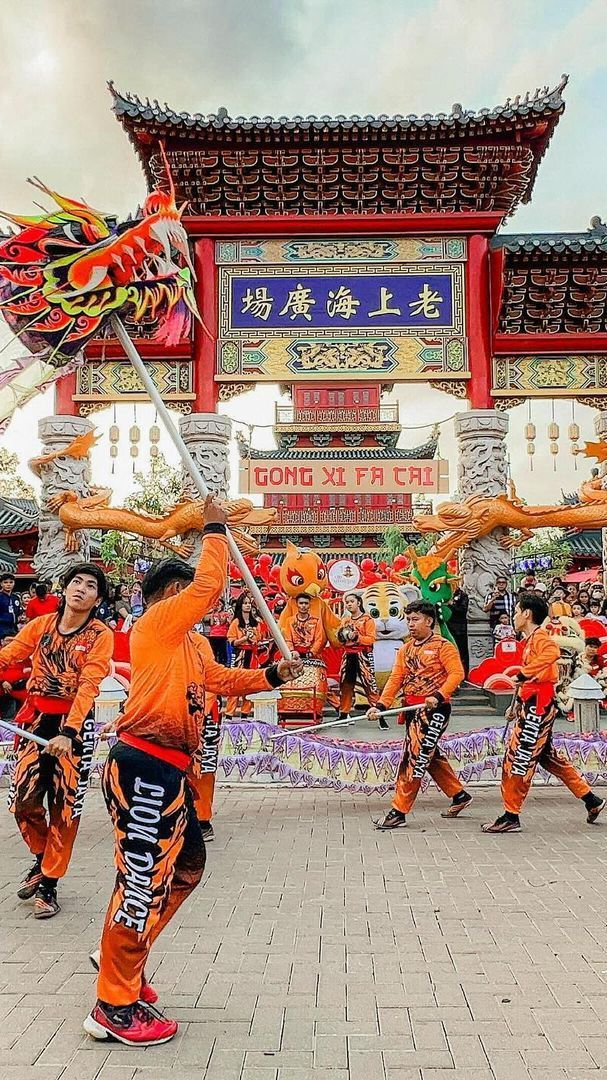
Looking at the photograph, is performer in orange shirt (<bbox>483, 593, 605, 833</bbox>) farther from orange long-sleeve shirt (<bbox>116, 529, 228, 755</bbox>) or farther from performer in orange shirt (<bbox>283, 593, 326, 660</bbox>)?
performer in orange shirt (<bbox>283, 593, 326, 660</bbox>)

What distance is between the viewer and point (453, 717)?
10133mm

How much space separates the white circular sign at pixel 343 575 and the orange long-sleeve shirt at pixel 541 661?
4.13m

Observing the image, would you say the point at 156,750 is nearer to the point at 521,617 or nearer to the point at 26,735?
the point at 26,735

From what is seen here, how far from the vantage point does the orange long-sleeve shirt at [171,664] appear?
3002 millimetres

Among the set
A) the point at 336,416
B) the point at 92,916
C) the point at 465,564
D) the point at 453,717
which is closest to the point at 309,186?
the point at 465,564

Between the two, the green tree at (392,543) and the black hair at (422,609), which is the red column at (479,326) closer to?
the black hair at (422,609)

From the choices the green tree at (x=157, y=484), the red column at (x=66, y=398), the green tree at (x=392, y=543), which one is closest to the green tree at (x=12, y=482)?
the green tree at (x=157, y=484)

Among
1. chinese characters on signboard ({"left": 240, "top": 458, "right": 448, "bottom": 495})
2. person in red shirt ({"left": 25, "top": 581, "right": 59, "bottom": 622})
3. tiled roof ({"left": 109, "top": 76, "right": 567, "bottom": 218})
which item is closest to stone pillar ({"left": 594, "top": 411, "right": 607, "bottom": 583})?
chinese characters on signboard ({"left": 240, "top": 458, "right": 448, "bottom": 495})

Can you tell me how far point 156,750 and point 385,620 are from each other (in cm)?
765

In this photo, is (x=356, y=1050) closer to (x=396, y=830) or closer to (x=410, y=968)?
(x=410, y=968)

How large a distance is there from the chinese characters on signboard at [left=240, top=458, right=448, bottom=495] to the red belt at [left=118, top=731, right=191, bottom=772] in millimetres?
8413

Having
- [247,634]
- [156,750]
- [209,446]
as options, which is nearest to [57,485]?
[209,446]

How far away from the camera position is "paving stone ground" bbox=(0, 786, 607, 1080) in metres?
2.74

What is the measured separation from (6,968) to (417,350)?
965 cm
